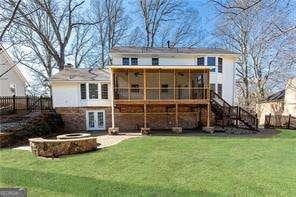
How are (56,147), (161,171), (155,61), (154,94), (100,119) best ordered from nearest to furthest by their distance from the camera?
(161,171), (56,147), (154,94), (100,119), (155,61)

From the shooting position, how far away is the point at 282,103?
33.5 meters

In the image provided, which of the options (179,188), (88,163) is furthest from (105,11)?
(179,188)

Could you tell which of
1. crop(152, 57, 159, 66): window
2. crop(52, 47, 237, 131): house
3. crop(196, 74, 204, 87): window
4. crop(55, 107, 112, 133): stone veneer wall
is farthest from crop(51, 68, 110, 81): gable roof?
crop(196, 74, 204, 87): window

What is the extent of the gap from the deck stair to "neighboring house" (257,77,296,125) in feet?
29.2

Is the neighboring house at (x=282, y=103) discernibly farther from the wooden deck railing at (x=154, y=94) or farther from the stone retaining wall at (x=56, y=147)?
the stone retaining wall at (x=56, y=147)

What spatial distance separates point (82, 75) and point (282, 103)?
20.2 meters

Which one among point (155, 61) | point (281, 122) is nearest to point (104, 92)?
point (155, 61)

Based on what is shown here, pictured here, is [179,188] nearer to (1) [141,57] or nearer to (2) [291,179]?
(2) [291,179]

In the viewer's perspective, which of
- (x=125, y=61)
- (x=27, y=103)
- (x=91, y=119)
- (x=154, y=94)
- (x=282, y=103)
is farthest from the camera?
(x=282, y=103)

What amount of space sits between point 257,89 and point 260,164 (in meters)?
29.8

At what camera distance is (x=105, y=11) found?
35844mm

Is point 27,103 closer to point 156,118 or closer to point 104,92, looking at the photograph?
point 104,92

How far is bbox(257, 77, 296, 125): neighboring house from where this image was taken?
31.9 meters

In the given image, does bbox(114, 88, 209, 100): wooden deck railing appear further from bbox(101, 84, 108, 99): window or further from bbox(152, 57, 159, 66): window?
bbox(152, 57, 159, 66): window
